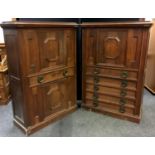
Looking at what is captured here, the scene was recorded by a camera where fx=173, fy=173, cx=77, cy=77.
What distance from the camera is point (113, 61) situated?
2422 mm

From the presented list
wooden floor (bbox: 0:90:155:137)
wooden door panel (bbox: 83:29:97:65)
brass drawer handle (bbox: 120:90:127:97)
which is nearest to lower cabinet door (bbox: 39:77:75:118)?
wooden floor (bbox: 0:90:155:137)

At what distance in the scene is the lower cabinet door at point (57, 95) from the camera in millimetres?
2314

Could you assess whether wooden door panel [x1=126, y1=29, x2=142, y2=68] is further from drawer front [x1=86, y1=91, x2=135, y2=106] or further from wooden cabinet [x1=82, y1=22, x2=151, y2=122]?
drawer front [x1=86, y1=91, x2=135, y2=106]

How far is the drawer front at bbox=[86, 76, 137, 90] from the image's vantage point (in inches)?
94.5

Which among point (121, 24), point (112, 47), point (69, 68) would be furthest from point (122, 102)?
point (121, 24)

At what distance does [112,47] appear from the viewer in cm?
237

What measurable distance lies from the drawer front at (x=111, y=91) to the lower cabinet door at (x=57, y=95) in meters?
0.30

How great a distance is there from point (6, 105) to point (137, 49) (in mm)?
2312

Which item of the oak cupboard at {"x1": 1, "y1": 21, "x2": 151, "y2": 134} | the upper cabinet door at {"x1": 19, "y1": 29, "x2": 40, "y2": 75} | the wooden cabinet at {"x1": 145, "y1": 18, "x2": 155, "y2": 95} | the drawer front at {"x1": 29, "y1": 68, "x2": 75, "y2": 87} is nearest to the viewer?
the upper cabinet door at {"x1": 19, "y1": 29, "x2": 40, "y2": 75}

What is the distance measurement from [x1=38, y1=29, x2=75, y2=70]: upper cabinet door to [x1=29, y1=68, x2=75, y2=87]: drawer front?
0.09m
